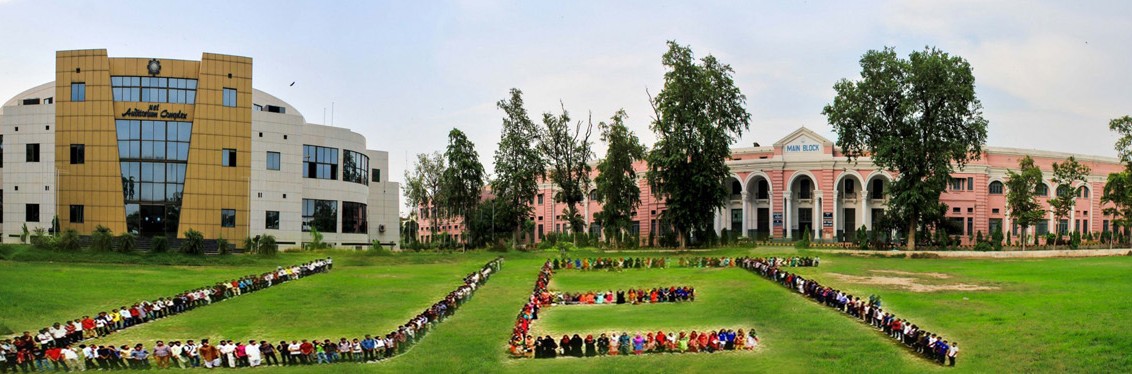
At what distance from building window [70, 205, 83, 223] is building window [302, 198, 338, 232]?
51.1 ft

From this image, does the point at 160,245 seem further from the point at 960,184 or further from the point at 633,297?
the point at 960,184

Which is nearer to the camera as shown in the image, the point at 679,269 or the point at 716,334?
the point at 716,334

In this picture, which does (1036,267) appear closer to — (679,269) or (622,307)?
(679,269)

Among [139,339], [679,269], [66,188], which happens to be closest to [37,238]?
[66,188]

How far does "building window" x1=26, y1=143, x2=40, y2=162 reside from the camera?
67.9 metres

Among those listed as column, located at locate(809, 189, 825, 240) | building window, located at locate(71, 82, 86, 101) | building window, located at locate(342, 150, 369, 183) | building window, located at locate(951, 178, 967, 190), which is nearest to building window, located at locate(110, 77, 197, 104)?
building window, located at locate(71, 82, 86, 101)

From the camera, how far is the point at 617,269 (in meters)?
56.2

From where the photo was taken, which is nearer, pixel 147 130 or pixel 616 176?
pixel 147 130

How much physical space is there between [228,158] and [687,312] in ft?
145

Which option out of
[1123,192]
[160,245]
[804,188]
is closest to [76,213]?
[160,245]

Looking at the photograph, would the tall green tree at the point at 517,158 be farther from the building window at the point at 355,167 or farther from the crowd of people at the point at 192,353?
the crowd of people at the point at 192,353

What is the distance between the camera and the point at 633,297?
42094 millimetres

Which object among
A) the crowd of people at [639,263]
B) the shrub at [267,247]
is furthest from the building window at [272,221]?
the crowd of people at [639,263]

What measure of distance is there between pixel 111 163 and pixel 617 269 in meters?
38.1
